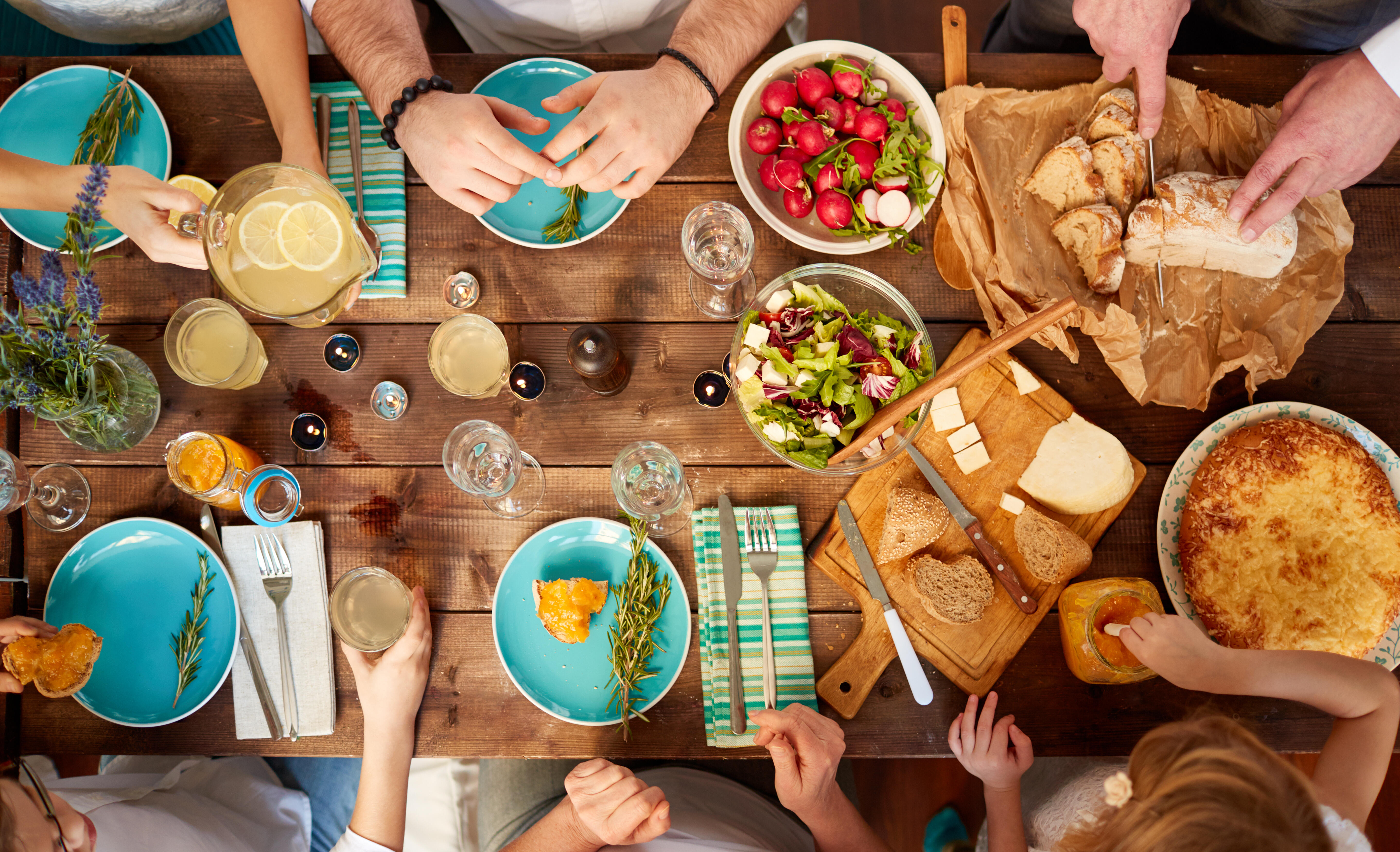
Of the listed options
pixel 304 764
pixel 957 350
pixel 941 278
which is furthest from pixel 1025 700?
pixel 304 764

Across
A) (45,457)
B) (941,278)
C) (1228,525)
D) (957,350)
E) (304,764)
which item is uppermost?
(941,278)

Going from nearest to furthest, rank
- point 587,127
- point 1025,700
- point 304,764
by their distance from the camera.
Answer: point 587,127
point 1025,700
point 304,764

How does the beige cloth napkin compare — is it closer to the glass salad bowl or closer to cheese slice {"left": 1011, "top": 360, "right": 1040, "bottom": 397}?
the glass salad bowl

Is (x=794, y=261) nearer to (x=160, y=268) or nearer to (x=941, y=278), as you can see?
(x=941, y=278)

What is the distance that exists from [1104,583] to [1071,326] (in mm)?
506

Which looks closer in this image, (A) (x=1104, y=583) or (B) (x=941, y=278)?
(A) (x=1104, y=583)

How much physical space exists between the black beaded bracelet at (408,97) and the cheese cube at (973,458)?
1236mm

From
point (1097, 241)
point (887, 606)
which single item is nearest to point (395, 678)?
point (887, 606)

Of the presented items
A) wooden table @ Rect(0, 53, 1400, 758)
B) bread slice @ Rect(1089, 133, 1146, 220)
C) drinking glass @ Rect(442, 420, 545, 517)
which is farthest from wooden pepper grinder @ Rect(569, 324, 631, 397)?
bread slice @ Rect(1089, 133, 1146, 220)

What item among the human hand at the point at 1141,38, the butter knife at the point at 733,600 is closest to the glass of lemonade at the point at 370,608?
the butter knife at the point at 733,600

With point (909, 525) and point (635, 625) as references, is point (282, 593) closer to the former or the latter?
point (635, 625)

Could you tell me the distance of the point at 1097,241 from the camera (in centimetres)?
139

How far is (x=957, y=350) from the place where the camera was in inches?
58.3

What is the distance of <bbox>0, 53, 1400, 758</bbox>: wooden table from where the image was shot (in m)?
1.43
